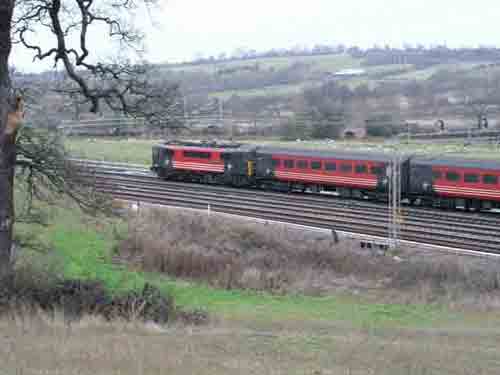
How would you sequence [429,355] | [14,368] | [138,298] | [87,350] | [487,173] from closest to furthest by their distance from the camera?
[14,368]
[87,350]
[429,355]
[138,298]
[487,173]

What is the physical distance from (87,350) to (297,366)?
3.03 meters

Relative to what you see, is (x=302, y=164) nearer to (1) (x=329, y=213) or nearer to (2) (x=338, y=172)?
(2) (x=338, y=172)

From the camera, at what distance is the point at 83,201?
13062 mm

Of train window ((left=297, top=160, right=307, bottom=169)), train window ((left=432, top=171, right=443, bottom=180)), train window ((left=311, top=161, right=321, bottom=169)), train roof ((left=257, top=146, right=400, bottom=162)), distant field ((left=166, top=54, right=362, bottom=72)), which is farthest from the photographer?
distant field ((left=166, top=54, right=362, bottom=72))

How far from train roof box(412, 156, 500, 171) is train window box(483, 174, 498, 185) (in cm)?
43

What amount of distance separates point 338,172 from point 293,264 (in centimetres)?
1216

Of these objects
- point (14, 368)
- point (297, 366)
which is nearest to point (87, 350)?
point (14, 368)

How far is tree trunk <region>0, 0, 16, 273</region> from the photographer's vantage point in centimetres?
1163

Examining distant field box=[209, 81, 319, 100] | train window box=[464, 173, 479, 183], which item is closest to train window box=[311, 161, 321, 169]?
train window box=[464, 173, 479, 183]

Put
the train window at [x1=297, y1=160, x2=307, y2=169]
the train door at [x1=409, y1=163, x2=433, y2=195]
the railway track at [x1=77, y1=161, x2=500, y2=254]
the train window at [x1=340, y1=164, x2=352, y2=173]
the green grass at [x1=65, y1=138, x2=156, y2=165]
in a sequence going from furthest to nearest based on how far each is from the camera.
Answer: the green grass at [x1=65, y1=138, x2=156, y2=165], the train window at [x1=297, y1=160, x2=307, y2=169], the train window at [x1=340, y1=164, x2=352, y2=173], the train door at [x1=409, y1=163, x2=433, y2=195], the railway track at [x1=77, y1=161, x2=500, y2=254]

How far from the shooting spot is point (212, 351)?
11.0 metres

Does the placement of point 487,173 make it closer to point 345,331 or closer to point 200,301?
point 200,301

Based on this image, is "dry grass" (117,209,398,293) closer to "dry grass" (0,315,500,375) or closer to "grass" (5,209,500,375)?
"grass" (5,209,500,375)

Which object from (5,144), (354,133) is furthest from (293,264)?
(354,133)
